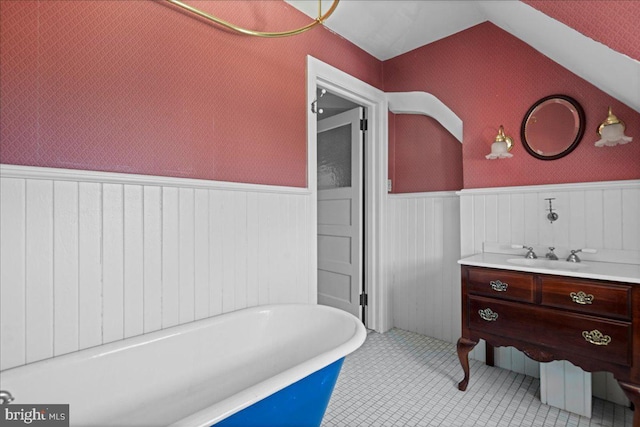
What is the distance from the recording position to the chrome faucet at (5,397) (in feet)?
3.58

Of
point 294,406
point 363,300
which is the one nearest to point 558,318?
point 294,406

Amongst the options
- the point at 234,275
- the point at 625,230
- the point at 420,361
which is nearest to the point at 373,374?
the point at 420,361

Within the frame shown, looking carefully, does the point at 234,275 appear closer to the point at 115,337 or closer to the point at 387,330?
the point at 115,337

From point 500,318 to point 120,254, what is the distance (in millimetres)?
2039

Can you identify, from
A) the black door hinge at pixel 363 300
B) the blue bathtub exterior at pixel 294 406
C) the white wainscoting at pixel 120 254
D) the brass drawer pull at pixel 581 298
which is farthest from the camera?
the black door hinge at pixel 363 300

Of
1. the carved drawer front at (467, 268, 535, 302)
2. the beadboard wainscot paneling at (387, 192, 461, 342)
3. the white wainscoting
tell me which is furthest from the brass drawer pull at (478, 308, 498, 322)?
the white wainscoting

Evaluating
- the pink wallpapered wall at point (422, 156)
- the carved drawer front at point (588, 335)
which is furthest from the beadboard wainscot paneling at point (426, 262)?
the carved drawer front at point (588, 335)

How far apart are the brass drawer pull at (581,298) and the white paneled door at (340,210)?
5.64 feet

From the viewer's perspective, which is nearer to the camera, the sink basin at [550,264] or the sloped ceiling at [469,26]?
the sloped ceiling at [469,26]

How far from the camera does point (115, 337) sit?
149cm

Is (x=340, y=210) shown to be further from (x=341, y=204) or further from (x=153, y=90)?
(x=153, y=90)

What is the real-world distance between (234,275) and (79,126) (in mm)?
1045

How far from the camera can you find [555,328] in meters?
1.70

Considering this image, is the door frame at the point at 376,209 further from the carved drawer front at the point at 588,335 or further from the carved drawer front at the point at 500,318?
the carved drawer front at the point at 588,335
